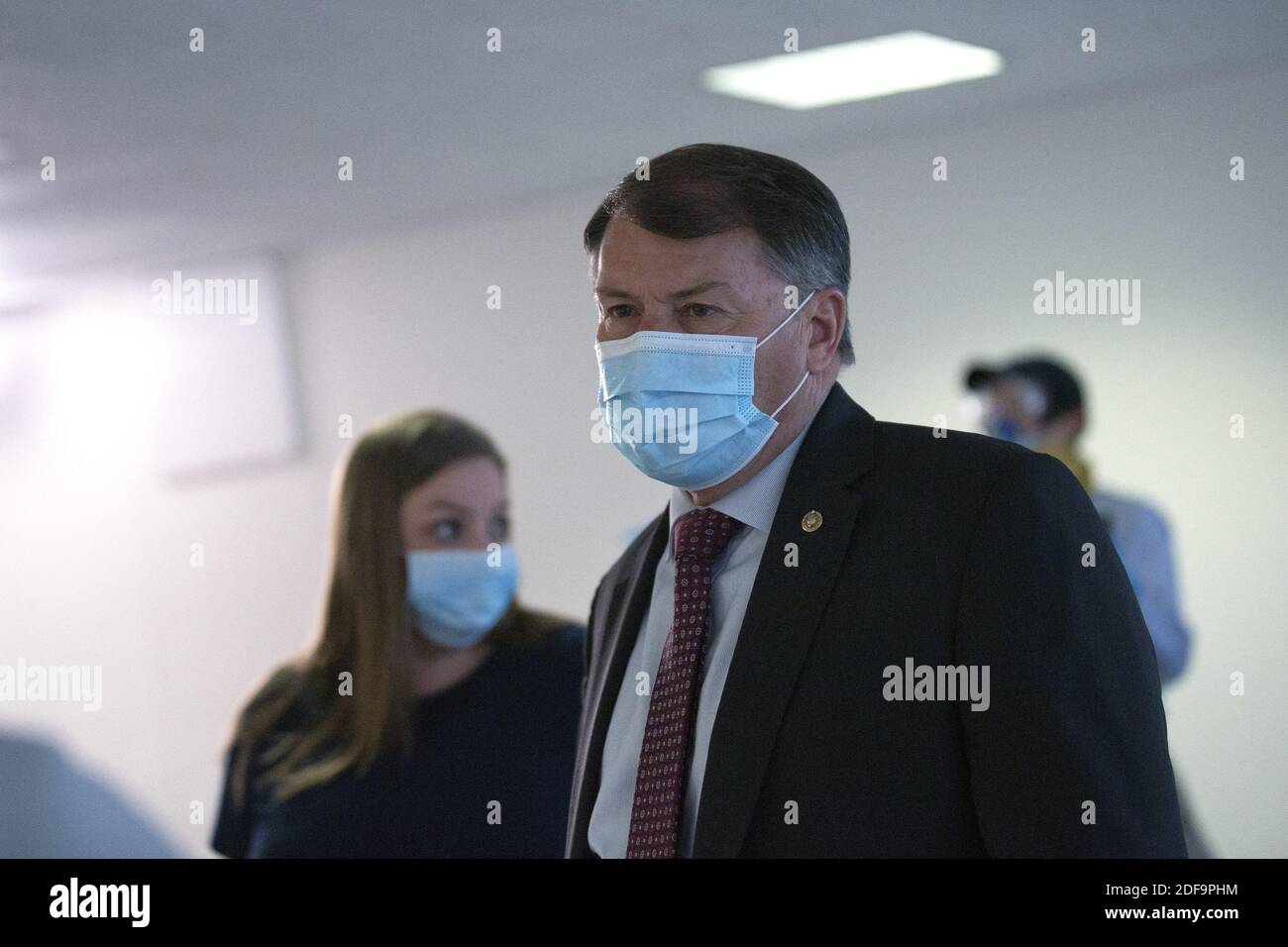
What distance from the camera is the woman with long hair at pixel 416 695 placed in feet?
8.35

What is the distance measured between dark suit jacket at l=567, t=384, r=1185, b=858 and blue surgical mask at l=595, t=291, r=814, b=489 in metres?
0.16

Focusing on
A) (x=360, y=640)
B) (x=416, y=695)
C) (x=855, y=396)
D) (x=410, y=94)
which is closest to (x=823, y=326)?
(x=416, y=695)

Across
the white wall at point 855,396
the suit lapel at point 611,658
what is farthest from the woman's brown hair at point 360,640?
the suit lapel at point 611,658

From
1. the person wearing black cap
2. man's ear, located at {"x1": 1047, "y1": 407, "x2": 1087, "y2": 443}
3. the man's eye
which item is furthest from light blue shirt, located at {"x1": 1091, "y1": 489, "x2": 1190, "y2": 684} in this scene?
the man's eye

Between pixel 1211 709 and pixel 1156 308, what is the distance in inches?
41.1

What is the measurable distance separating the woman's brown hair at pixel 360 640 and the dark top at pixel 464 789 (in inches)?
2.1

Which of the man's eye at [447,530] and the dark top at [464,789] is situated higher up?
the man's eye at [447,530]

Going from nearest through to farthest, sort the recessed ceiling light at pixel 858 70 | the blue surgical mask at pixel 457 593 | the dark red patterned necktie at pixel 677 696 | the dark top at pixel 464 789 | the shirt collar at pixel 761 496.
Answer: the dark red patterned necktie at pixel 677 696, the shirt collar at pixel 761 496, the dark top at pixel 464 789, the blue surgical mask at pixel 457 593, the recessed ceiling light at pixel 858 70

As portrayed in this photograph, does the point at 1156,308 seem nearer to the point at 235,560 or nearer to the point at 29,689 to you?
the point at 235,560

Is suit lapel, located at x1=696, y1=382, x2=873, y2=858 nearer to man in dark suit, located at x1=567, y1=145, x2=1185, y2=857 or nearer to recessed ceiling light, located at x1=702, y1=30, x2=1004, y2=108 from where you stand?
man in dark suit, located at x1=567, y1=145, x2=1185, y2=857

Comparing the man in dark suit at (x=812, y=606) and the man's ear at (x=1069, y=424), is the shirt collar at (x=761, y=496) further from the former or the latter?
the man's ear at (x=1069, y=424)

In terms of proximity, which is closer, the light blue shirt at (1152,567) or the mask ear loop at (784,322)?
the mask ear loop at (784,322)
